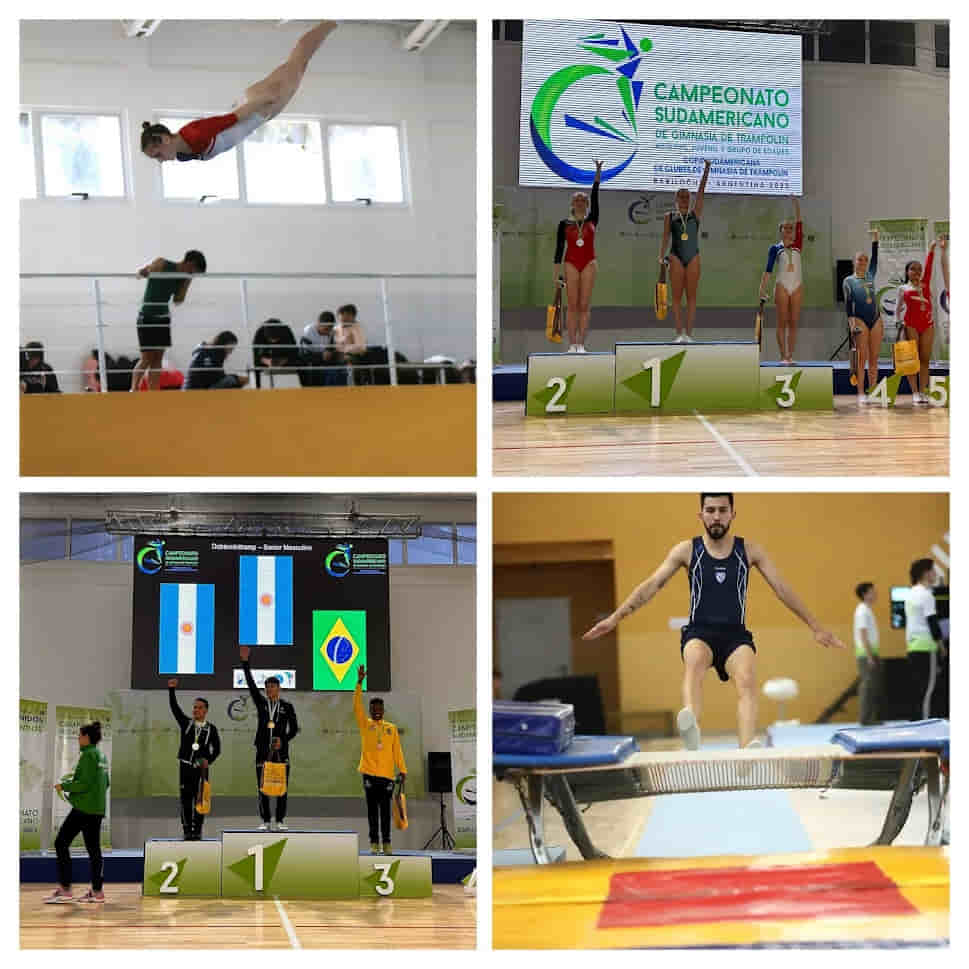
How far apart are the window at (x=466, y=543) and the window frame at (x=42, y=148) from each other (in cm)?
233

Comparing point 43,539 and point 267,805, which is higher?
point 43,539

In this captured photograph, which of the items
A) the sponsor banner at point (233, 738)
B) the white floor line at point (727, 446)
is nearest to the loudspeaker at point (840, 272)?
the white floor line at point (727, 446)

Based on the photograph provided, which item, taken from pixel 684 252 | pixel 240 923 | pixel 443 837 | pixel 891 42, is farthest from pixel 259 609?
pixel 891 42

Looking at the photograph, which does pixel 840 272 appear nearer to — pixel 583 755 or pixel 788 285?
pixel 788 285

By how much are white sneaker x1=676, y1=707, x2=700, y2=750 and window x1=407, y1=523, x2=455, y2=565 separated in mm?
A: 1306

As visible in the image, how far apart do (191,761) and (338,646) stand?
24.4 inches

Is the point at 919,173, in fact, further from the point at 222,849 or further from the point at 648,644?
the point at 222,849

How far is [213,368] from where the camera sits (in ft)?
17.9

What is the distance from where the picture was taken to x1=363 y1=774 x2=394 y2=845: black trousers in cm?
456

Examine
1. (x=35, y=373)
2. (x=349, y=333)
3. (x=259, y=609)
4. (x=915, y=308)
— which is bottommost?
(x=259, y=609)

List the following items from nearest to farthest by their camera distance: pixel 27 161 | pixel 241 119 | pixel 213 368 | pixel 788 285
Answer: pixel 241 119 < pixel 788 285 < pixel 213 368 < pixel 27 161

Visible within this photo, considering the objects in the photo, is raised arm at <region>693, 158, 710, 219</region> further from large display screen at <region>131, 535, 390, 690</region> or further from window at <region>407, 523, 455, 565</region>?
large display screen at <region>131, 535, 390, 690</region>

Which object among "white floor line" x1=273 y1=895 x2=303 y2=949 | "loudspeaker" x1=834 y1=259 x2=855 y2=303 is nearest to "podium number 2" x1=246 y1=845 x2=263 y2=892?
"white floor line" x1=273 y1=895 x2=303 y2=949
